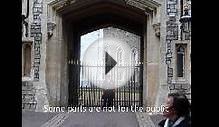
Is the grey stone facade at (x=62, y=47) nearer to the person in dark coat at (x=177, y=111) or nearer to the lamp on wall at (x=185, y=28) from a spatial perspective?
the lamp on wall at (x=185, y=28)

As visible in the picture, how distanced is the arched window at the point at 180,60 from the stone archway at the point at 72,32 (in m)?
0.87

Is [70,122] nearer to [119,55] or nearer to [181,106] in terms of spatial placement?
[181,106]

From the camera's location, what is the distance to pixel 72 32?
1614 centimetres

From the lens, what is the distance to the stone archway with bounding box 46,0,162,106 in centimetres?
1266

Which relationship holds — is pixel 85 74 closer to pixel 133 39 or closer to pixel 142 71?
pixel 142 71

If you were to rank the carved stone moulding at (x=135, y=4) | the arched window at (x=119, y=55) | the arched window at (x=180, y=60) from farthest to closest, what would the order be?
the arched window at (x=119, y=55)
the carved stone moulding at (x=135, y=4)
the arched window at (x=180, y=60)

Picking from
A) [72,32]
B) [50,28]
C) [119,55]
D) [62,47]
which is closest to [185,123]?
[50,28]

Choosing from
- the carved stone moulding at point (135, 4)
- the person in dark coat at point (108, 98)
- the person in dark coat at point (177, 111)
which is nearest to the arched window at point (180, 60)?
the carved stone moulding at point (135, 4)

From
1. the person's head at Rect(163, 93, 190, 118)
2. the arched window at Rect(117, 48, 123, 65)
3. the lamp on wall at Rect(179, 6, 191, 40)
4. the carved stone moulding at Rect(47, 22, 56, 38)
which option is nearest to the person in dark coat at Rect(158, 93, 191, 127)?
the person's head at Rect(163, 93, 190, 118)

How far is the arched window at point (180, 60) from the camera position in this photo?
11.7 metres
